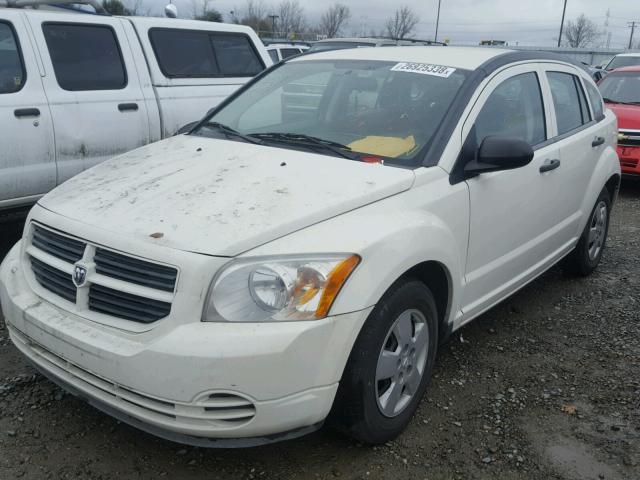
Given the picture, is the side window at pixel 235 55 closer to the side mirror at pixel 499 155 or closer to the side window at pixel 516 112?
the side window at pixel 516 112

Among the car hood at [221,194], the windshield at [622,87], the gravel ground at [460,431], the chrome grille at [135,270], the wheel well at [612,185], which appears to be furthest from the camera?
the windshield at [622,87]

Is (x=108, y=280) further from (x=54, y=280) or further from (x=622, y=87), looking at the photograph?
(x=622, y=87)

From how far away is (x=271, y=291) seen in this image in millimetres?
2301

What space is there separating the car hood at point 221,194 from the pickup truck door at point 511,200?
0.66 metres

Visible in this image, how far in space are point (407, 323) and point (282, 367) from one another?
77cm

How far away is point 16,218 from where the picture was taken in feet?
19.2

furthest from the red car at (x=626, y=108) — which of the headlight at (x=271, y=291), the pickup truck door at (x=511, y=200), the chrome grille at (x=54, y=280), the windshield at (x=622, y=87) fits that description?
the chrome grille at (x=54, y=280)

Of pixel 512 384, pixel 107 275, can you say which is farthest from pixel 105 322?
pixel 512 384

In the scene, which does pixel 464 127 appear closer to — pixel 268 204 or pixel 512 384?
pixel 268 204

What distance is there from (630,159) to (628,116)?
23.5 inches

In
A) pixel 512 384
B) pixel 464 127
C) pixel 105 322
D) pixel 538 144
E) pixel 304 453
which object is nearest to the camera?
pixel 105 322

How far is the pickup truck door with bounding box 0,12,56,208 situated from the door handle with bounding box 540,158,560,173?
12.1 feet

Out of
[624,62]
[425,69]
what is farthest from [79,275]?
[624,62]

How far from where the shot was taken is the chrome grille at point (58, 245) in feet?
8.45
